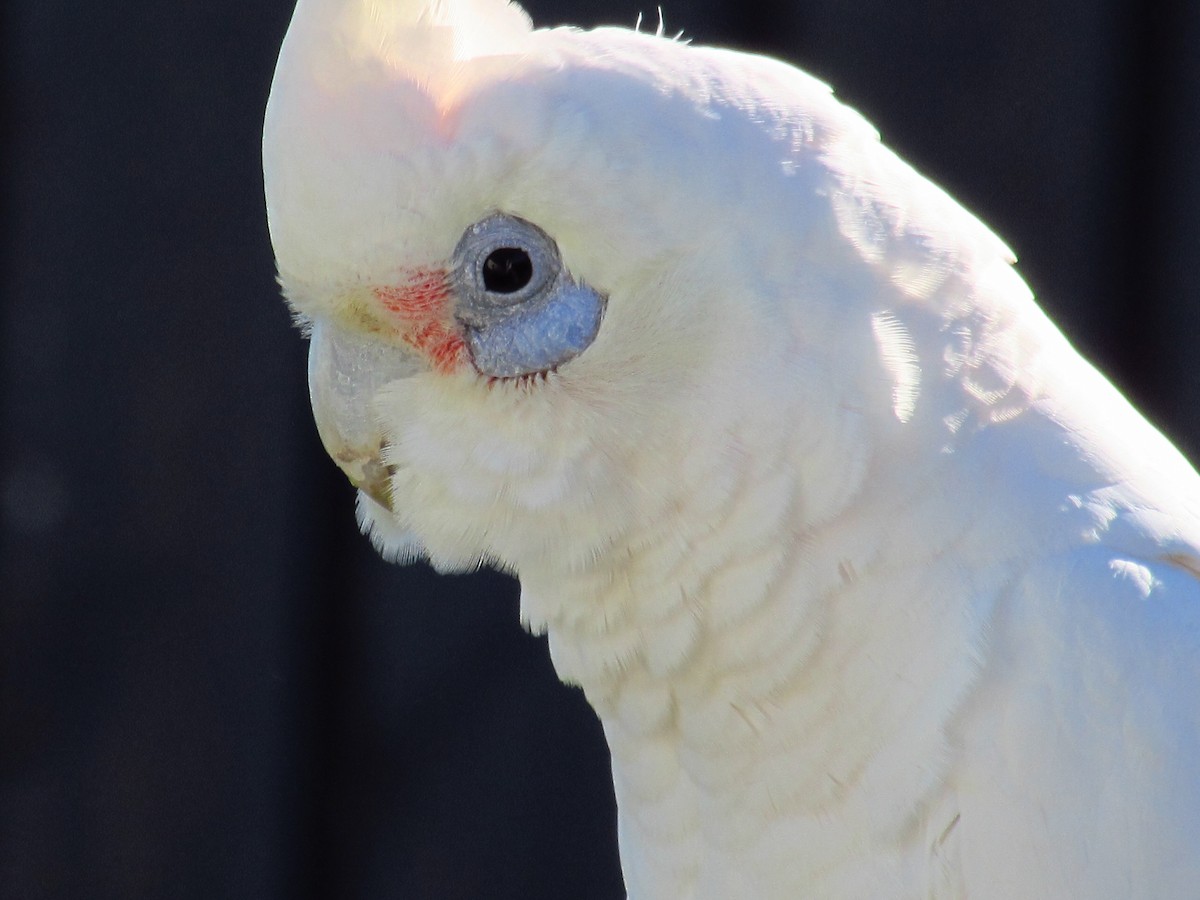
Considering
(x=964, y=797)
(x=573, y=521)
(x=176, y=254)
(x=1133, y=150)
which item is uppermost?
(x=1133, y=150)

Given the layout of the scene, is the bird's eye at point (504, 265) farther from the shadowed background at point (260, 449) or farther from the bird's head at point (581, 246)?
the shadowed background at point (260, 449)

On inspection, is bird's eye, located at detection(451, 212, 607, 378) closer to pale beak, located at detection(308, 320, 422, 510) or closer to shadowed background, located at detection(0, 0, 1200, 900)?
pale beak, located at detection(308, 320, 422, 510)

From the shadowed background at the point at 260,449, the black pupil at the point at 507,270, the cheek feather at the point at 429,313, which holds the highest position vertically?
the black pupil at the point at 507,270

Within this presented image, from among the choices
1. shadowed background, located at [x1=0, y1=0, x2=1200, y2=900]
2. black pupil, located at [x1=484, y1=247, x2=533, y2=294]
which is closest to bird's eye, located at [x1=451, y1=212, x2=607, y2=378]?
black pupil, located at [x1=484, y1=247, x2=533, y2=294]

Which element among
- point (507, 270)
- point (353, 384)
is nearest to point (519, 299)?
point (507, 270)

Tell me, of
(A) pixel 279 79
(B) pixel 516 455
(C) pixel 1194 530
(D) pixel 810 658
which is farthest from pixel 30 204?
(C) pixel 1194 530

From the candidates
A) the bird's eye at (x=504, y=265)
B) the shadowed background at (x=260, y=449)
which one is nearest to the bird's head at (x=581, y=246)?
the bird's eye at (x=504, y=265)

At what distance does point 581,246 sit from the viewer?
2.85 ft

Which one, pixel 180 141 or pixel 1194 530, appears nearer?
pixel 1194 530

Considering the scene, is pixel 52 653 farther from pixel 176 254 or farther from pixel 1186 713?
pixel 1186 713

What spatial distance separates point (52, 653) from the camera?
2111 millimetres

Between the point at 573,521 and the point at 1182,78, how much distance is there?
171 cm

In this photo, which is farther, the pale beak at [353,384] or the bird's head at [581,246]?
the pale beak at [353,384]

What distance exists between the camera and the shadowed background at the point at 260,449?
2.05m
